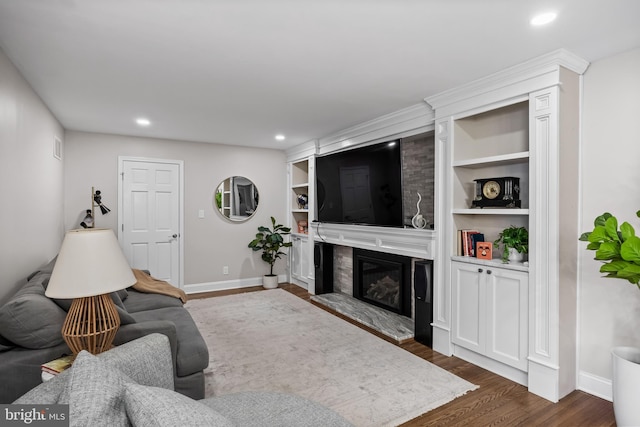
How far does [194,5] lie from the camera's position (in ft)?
5.88

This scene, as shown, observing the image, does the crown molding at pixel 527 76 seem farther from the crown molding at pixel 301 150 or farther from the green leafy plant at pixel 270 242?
the green leafy plant at pixel 270 242

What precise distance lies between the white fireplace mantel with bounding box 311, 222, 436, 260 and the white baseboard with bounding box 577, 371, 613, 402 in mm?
1381

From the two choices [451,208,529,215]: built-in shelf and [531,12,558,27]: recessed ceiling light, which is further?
[451,208,529,215]: built-in shelf

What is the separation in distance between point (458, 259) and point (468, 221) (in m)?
0.39

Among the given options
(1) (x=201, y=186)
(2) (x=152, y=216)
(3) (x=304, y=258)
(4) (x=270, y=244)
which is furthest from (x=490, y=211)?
(2) (x=152, y=216)

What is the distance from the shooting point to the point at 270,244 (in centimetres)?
583

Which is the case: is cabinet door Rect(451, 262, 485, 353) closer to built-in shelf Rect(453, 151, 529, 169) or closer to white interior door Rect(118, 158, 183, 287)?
built-in shelf Rect(453, 151, 529, 169)

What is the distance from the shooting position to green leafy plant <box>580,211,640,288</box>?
1.83 meters

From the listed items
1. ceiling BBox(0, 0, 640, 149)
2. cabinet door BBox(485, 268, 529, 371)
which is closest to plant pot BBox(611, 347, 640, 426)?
cabinet door BBox(485, 268, 529, 371)

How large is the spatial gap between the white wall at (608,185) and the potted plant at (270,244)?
408cm

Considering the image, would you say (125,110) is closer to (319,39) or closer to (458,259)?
(319,39)

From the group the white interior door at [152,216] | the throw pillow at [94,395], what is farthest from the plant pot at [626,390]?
the white interior door at [152,216]

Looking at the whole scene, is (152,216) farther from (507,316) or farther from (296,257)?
(507,316)

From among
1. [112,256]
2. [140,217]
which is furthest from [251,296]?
[112,256]
